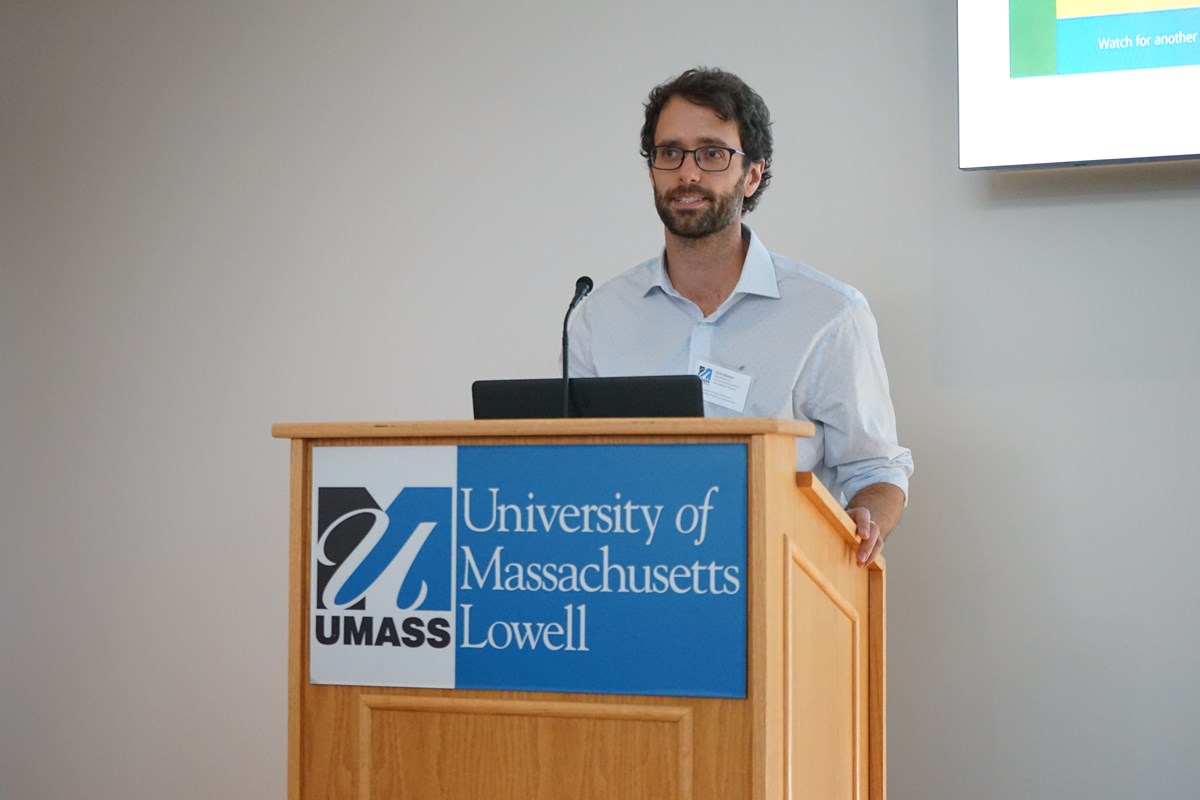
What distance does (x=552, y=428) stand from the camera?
5.16 ft

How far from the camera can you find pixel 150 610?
3789 mm

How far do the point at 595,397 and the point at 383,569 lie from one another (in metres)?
0.39

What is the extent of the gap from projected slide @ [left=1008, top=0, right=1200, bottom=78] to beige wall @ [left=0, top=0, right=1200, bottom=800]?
221 mm

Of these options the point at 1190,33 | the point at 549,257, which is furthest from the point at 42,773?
the point at 1190,33

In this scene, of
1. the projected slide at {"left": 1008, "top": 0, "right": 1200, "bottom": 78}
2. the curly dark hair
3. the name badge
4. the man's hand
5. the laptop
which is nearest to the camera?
the laptop

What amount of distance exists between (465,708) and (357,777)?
18cm

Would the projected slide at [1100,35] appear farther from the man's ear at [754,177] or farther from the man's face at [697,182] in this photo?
the man's face at [697,182]

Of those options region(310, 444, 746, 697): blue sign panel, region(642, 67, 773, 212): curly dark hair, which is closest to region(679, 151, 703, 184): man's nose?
region(642, 67, 773, 212): curly dark hair

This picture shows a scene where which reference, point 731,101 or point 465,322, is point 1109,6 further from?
point 465,322

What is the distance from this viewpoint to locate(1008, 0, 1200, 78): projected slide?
2.89 m

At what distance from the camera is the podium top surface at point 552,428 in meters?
1.51

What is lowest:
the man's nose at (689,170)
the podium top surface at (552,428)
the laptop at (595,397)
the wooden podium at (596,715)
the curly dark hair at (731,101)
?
the wooden podium at (596,715)

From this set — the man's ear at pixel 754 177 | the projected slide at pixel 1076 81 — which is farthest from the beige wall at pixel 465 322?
the man's ear at pixel 754 177

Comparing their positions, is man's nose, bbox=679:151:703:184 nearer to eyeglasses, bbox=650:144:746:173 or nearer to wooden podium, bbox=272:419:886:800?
eyeglasses, bbox=650:144:746:173
